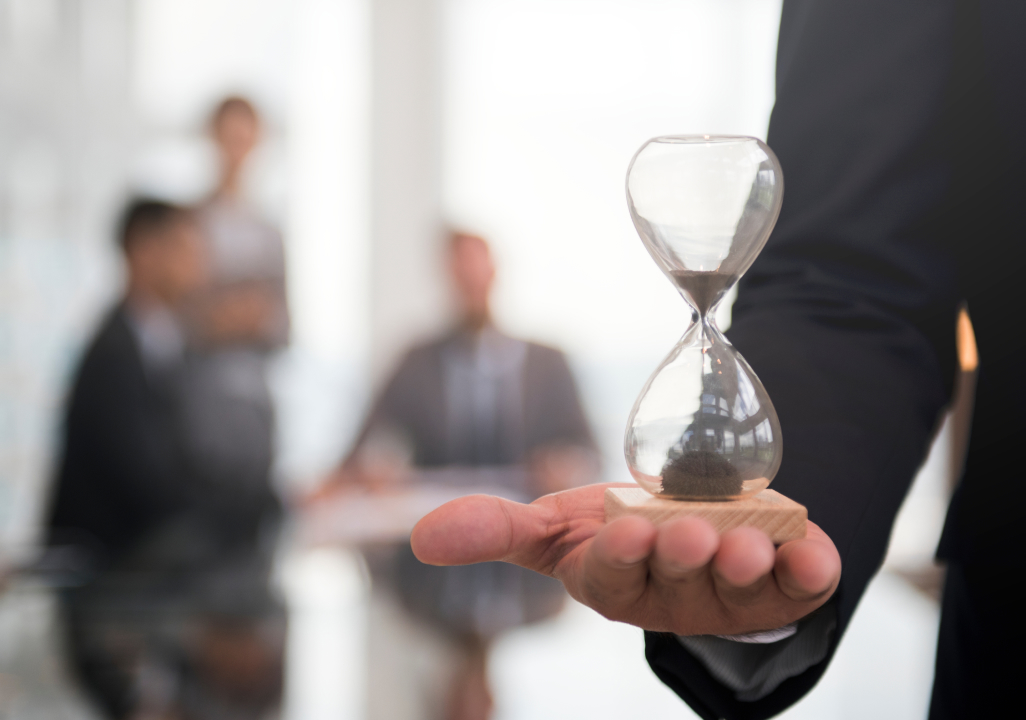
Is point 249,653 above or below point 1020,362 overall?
below

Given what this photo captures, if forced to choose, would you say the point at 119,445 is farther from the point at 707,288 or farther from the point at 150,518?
the point at 707,288

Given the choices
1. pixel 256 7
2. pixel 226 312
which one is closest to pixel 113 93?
pixel 256 7

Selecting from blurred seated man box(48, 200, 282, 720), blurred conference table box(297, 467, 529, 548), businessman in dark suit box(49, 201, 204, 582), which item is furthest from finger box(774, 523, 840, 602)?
businessman in dark suit box(49, 201, 204, 582)

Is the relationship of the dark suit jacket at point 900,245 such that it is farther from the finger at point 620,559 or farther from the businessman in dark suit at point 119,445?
the businessman in dark suit at point 119,445

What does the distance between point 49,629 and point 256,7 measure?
3.73 m

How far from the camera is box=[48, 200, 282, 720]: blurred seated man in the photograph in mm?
1189

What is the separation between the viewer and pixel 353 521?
2.27m

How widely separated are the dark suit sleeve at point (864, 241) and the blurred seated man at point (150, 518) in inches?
28.1

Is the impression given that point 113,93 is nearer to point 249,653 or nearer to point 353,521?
point 353,521

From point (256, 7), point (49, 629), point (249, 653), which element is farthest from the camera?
point (256, 7)

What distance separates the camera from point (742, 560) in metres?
0.46

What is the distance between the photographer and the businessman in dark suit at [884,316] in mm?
592

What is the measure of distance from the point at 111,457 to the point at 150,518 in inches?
6.8

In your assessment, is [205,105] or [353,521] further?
[205,105]
